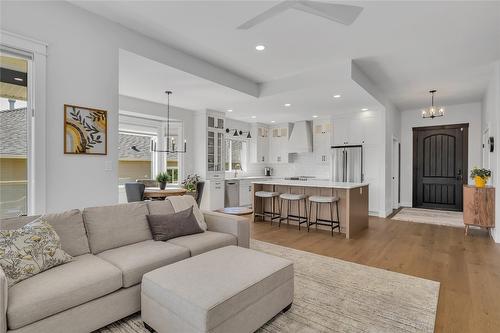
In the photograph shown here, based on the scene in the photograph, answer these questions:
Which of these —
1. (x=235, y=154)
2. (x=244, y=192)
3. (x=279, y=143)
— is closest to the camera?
(x=244, y=192)

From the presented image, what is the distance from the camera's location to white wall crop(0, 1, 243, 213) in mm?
2816

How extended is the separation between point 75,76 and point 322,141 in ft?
21.3

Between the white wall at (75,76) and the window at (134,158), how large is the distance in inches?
112

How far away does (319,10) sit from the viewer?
2662mm

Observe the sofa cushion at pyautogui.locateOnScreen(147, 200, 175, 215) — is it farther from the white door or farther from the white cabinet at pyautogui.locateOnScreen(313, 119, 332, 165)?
the white door

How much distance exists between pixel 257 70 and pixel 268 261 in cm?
355

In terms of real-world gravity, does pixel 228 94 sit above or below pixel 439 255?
above

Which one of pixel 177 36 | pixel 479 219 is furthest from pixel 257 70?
pixel 479 219

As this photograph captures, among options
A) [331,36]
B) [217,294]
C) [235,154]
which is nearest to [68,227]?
[217,294]

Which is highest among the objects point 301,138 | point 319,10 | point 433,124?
point 319,10

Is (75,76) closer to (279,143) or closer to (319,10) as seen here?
(319,10)

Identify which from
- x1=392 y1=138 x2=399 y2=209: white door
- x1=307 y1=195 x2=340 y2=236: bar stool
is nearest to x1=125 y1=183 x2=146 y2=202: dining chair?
x1=307 y1=195 x2=340 y2=236: bar stool

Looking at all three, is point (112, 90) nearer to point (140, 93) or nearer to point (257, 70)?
point (140, 93)

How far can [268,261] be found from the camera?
2.31 metres
